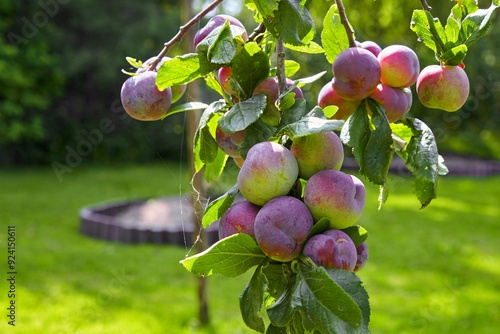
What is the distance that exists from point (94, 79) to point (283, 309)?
8.98 metres

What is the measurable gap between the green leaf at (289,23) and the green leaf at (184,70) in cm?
7

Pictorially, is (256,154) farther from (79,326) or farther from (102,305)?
(102,305)

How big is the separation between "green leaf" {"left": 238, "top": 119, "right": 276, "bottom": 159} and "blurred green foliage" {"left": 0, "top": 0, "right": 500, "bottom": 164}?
7558 millimetres

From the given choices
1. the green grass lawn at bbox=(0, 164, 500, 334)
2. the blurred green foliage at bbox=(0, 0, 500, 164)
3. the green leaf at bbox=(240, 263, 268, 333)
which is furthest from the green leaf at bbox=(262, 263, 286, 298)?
the blurred green foliage at bbox=(0, 0, 500, 164)

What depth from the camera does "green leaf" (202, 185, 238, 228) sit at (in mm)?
508

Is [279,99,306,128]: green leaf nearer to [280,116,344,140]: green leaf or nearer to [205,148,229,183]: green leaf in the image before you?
[280,116,344,140]: green leaf

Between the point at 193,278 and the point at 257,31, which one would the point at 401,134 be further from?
the point at 193,278

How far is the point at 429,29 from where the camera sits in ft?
1.69

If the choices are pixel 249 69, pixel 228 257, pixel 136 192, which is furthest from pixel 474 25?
pixel 136 192

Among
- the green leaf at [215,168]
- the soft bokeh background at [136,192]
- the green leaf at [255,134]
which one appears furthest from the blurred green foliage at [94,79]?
the green leaf at [255,134]

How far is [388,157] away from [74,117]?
9159 mm

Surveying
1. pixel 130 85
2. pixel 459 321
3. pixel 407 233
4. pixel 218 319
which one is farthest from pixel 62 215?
pixel 130 85

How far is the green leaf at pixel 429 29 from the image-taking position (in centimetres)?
Result: 50

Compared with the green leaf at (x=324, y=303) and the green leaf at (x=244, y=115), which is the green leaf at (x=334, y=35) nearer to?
the green leaf at (x=244, y=115)
